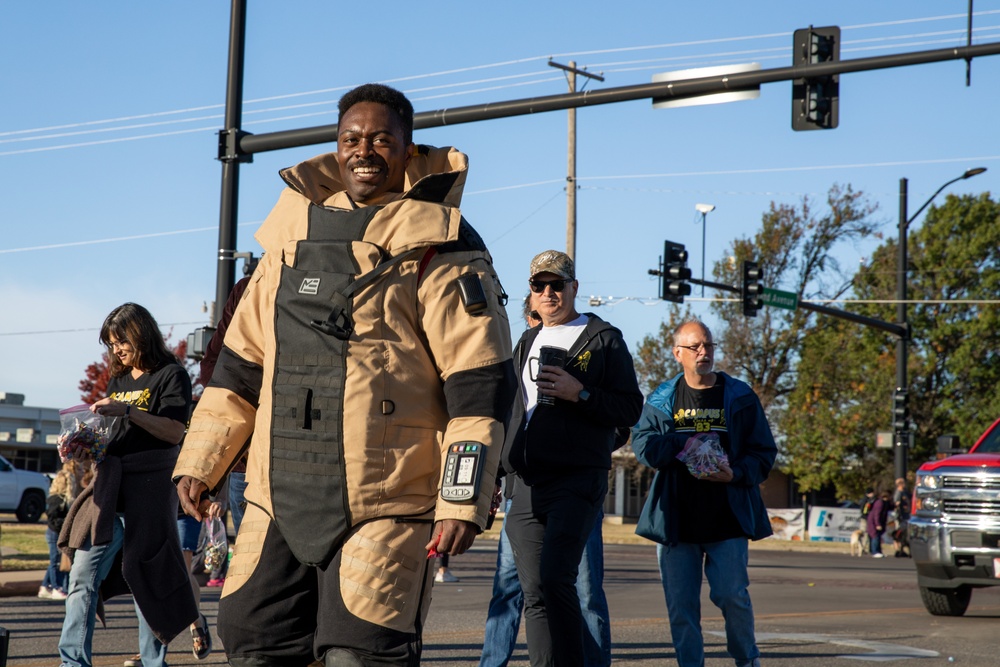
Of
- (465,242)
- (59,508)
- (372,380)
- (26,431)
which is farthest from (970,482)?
(26,431)

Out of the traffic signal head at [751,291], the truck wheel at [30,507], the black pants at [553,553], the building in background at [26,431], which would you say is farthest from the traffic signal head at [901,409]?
the building in background at [26,431]

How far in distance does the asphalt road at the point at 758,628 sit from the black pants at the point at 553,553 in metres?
1.79

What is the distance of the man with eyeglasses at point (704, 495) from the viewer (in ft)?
20.9

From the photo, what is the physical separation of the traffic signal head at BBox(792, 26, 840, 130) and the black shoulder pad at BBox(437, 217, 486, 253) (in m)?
8.40

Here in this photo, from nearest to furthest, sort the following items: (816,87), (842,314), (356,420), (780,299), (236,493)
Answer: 1. (356,420)
2. (236,493)
3. (816,87)
4. (842,314)
5. (780,299)

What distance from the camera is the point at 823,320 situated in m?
50.7

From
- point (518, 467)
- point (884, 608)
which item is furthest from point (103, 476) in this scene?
point (884, 608)

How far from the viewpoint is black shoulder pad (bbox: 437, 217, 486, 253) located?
12.5 ft

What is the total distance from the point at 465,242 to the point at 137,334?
129 inches

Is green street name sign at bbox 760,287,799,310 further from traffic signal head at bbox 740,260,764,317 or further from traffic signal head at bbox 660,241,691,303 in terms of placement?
traffic signal head at bbox 660,241,691,303

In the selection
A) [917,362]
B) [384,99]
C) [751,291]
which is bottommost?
[384,99]

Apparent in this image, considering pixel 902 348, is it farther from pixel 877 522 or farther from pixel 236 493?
pixel 236 493

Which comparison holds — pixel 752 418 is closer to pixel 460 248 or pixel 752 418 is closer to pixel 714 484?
pixel 714 484

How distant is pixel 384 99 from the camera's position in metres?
4.05
